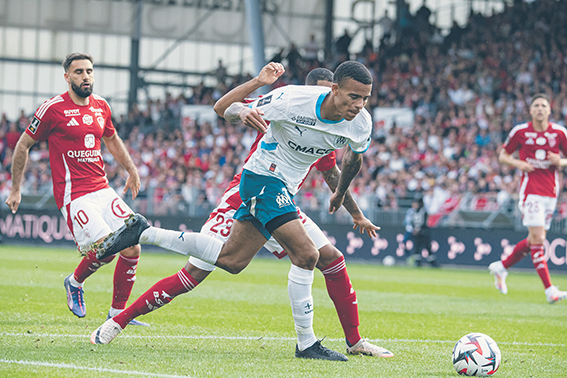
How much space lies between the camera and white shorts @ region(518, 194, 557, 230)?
33.7 feet

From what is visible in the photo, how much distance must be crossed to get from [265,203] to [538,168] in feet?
21.4

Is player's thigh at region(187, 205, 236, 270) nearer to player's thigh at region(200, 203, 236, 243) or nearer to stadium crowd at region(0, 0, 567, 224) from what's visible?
player's thigh at region(200, 203, 236, 243)

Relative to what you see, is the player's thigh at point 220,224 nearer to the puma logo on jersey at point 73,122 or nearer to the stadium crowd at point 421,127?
the puma logo on jersey at point 73,122

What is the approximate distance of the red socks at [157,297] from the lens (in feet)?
18.3

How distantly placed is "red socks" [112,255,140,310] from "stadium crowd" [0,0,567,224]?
12.8 meters

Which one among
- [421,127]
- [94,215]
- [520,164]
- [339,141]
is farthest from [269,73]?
[421,127]

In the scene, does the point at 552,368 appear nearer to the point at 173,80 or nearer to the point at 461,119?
the point at 461,119

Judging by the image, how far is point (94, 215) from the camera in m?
6.66

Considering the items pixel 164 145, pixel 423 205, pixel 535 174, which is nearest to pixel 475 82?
pixel 423 205

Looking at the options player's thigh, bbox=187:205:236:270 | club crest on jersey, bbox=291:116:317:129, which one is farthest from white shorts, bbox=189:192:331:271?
club crest on jersey, bbox=291:116:317:129

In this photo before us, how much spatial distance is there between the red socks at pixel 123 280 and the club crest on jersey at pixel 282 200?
2.09 metres

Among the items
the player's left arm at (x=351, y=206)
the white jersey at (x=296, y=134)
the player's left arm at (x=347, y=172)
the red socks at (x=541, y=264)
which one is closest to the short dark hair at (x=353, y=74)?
the white jersey at (x=296, y=134)

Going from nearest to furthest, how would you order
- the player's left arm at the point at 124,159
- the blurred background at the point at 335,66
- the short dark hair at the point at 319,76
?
1. the short dark hair at the point at 319,76
2. the player's left arm at the point at 124,159
3. the blurred background at the point at 335,66

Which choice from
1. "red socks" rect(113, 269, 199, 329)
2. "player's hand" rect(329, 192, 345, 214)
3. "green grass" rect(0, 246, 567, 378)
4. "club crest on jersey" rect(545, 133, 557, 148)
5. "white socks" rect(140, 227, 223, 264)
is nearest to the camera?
"green grass" rect(0, 246, 567, 378)
